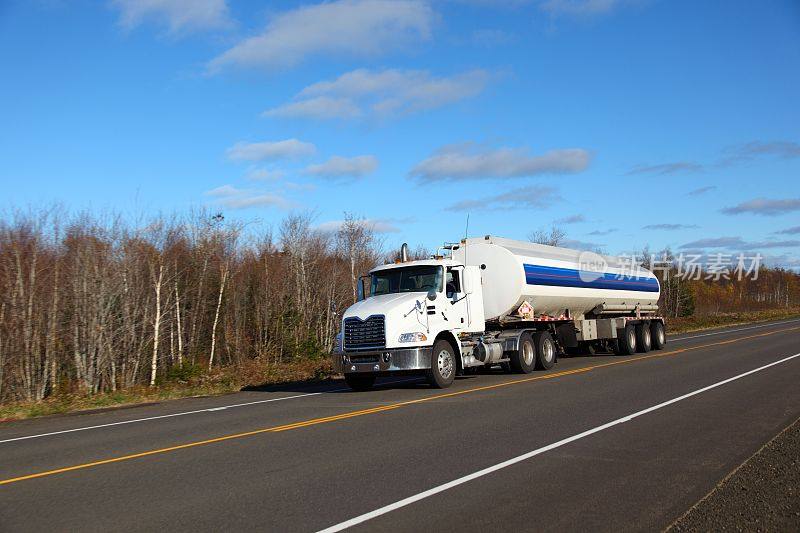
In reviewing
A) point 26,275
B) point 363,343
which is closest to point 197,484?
point 363,343

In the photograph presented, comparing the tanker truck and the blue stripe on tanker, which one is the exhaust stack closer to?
the tanker truck

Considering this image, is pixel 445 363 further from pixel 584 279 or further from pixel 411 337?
pixel 584 279

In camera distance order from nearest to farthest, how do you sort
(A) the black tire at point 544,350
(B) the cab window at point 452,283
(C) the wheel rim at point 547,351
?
(B) the cab window at point 452,283 < (A) the black tire at point 544,350 < (C) the wheel rim at point 547,351

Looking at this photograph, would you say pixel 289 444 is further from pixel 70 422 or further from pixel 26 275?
pixel 26 275

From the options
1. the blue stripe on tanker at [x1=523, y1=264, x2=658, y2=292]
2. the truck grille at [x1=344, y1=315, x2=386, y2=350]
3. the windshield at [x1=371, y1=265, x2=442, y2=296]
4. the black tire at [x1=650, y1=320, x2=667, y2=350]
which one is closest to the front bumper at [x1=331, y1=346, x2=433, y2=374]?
the truck grille at [x1=344, y1=315, x2=386, y2=350]

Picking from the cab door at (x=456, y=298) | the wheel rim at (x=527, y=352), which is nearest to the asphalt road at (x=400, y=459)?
the cab door at (x=456, y=298)

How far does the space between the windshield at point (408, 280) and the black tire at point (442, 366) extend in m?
1.47

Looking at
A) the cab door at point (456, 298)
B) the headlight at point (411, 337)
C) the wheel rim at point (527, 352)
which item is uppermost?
the cab door at point (456, 298)

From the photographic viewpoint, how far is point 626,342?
27.7 meters

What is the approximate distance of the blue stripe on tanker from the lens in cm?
2188

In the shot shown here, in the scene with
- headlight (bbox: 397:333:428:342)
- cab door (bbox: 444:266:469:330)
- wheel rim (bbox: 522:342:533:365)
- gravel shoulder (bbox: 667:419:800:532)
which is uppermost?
cab door (bbox: 444:266:469:330)

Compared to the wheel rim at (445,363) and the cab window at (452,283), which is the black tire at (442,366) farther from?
the cab window at (452,283)

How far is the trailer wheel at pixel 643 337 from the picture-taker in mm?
28975

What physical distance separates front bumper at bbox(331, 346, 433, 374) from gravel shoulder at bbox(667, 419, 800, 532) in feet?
28.9
